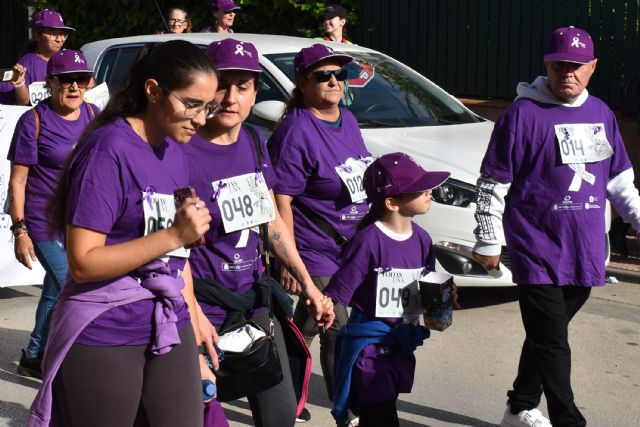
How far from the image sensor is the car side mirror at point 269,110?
24.3 feet

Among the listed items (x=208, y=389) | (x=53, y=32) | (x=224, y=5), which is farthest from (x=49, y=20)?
(x=208, y=389)

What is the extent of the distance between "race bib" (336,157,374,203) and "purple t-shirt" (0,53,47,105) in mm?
4285

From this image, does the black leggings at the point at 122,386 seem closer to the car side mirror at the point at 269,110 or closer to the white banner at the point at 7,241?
the car side mirror at the point at 269,110

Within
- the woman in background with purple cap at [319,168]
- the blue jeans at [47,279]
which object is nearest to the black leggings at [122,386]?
the woman in background with purple cap at [319,168]

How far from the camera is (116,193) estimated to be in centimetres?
318

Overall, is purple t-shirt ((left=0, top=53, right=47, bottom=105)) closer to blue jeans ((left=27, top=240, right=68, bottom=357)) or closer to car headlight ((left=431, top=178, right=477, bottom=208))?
blue jeans ((left=27, top=240, right=68, bottom=357))

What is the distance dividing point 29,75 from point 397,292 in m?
5.11

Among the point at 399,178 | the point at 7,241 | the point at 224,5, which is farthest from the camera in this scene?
the point at 224,5

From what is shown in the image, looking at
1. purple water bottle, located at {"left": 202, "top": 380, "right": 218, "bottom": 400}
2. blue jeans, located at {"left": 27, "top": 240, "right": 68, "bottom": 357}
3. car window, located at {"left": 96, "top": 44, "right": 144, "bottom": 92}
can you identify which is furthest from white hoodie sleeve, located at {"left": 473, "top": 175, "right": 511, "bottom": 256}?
car window, located at {"left": 96, "top": 44, "right": 144, "bottom": 92}

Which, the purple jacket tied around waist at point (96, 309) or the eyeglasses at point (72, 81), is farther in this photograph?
the eyeglasses at point (72, 81)

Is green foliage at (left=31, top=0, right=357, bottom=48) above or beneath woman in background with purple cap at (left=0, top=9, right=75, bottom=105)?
beneath

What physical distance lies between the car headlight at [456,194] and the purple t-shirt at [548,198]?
2.37m

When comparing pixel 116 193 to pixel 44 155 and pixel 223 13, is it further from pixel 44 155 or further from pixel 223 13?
pixel 223 13

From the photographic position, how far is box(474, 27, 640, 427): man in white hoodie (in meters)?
4.85
